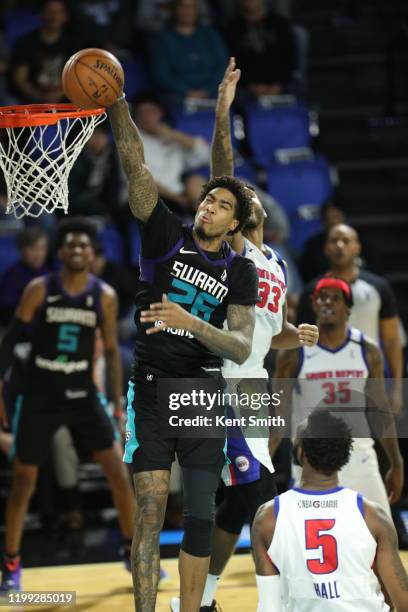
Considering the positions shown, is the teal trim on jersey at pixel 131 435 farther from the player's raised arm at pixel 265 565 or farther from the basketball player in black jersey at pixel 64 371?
the basketball player in black jersey at pixel 64 371

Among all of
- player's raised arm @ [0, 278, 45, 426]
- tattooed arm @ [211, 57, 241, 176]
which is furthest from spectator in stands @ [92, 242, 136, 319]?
tattooed arm @ [211, 57, 241, 176]

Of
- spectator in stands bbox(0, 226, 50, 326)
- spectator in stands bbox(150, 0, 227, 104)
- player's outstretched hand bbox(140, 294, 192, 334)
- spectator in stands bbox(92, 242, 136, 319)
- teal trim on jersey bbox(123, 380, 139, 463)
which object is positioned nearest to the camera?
player's outstretched hand bbox(140, 294, 192, 334)

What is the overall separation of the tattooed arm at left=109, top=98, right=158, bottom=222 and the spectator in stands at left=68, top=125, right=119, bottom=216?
4483 millimetres

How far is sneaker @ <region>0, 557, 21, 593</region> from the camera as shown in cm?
656

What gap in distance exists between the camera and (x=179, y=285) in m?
5.07

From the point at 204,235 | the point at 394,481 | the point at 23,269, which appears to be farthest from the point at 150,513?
the point at 23,269

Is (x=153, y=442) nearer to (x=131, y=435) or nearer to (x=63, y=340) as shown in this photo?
(x=131, y=435)

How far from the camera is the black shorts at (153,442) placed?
500cm

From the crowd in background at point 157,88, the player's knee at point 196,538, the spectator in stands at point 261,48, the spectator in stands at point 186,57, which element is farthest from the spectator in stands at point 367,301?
the spectator in stands at point 261,48

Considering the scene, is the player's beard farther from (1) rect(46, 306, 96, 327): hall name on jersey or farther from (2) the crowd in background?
(2) the crowd in background

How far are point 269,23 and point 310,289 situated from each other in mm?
4509

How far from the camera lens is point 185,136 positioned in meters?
10.0

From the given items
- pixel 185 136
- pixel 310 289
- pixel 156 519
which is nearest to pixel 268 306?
pixel 156 519

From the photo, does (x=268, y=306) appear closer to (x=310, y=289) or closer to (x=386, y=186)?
(x=310, y=289)
